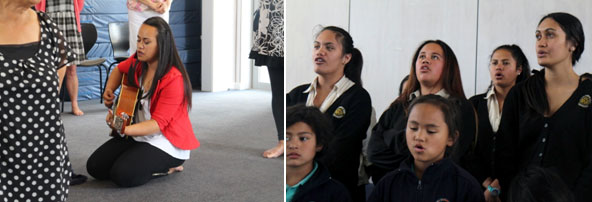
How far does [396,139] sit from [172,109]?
207cm

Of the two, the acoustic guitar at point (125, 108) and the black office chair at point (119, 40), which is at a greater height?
the black office chair at point (119, 40)

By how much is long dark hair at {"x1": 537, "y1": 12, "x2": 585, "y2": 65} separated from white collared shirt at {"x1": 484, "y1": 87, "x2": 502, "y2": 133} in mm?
171

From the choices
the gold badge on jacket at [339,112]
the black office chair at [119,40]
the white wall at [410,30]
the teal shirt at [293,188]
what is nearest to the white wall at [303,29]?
the white wall at [410,30]

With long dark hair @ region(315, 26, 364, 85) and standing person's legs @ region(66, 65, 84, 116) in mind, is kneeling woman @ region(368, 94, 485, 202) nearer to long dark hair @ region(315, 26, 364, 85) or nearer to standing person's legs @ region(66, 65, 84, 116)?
long dark hair @ region(315, 26, 364, 85)

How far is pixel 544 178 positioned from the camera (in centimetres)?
139

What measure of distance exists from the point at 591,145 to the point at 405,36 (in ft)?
1.47

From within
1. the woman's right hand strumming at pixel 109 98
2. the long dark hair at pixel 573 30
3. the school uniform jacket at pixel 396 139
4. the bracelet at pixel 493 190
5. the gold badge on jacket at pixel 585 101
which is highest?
the long dark hair at pixel 573 30

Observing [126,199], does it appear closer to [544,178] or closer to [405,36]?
[405,36]

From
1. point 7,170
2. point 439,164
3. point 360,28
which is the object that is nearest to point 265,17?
point 7,170

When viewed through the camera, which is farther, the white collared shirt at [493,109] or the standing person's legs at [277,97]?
the standing person's legs at [277,97]

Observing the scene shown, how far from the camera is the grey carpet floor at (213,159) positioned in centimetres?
331

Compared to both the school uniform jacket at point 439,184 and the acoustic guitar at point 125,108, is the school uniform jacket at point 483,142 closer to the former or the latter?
the school uniform jacket at point 439,184

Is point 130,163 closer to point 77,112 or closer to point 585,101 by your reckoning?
point 77,112

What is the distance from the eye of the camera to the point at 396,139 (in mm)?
1545
